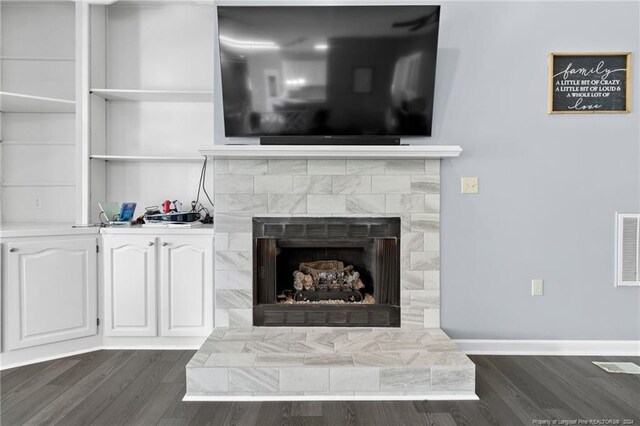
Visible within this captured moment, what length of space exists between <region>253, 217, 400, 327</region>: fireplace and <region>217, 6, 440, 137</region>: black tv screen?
62 centimetres

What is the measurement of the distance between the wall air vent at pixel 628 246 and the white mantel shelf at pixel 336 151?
50.7 inches

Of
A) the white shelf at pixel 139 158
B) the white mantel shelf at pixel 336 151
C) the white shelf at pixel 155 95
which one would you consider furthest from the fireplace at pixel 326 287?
the white shelf at pixel 155 95

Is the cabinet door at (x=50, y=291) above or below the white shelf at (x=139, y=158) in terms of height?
below

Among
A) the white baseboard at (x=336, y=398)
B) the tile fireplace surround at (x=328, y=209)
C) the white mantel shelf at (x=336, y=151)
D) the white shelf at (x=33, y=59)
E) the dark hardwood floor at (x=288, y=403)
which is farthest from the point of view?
the white shelf at (x=33, y=59)

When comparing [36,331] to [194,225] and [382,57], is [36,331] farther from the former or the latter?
[382,57]

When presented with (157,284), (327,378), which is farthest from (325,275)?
(157,284)

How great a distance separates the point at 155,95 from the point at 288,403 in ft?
7.70

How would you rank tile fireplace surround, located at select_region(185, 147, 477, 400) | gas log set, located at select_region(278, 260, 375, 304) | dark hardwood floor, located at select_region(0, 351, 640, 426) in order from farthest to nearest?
1. gas log set, located at select_region(278, 260, 375, 304)
2. tile fireplace surround, located at select_region(185, 147, 477, 400)
3. dark hardwood floor, located at select_region(0, 351, 640, 426)

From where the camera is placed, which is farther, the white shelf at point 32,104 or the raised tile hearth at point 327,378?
the white shelf at point 32,104

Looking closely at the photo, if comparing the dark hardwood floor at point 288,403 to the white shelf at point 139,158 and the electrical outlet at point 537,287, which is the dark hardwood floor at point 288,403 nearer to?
the electrical outlet at point 537,287

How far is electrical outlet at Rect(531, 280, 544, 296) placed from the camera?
300 centimetres

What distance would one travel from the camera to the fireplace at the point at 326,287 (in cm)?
296

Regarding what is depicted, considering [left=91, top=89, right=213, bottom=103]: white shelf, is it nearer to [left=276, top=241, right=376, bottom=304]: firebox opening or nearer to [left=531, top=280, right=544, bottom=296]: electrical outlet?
[left=276, top=241, right=376, bottom=304]: firebox opening

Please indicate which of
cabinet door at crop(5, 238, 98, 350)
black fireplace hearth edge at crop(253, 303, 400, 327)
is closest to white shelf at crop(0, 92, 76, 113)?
cabinet door at crop(5, 238, 98, 350)
